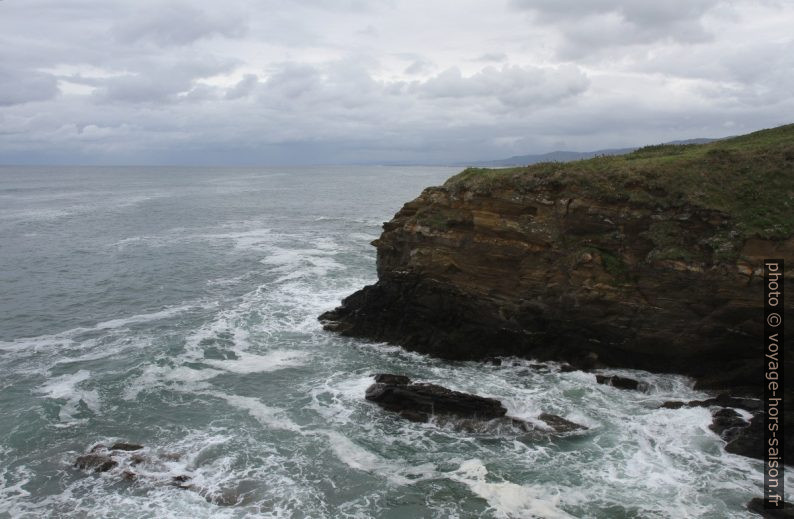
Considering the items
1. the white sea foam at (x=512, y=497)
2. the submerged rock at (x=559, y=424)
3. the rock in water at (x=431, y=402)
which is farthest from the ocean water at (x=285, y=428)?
the rock in water at (x=431, y=402)

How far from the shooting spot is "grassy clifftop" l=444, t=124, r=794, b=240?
2170 centimetres

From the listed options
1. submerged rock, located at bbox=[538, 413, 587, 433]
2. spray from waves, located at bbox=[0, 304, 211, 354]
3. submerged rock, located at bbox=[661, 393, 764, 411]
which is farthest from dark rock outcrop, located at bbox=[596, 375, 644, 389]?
spray from waves, located at bbox=[0, 304, 211, 354]

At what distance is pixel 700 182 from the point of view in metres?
23.2

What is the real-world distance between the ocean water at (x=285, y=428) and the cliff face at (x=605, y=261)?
4.96 ft

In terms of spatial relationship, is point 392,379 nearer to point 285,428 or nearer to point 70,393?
point 285,428

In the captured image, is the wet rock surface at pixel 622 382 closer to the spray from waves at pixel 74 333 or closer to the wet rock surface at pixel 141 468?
the wet rock surface at pixel 141 468

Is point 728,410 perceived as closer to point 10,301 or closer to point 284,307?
point 284,307

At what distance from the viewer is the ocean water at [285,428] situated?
51.6 ft

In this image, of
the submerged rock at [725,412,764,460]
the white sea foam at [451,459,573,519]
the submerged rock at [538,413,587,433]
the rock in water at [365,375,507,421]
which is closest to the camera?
the white sea foam at [451,459,573,519]

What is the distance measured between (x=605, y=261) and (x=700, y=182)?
17.0 feet

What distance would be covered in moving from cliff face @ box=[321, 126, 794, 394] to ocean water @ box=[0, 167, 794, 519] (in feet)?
4.96

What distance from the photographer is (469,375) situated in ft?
78.5

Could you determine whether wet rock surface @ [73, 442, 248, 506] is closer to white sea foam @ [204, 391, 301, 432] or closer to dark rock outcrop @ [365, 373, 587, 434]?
white sea foam @ [204, 391, 301, 432]

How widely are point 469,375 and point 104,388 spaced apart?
15.5m
